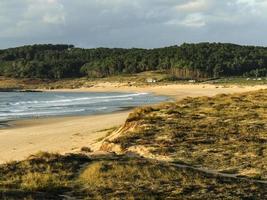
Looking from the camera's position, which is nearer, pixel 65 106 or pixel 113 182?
pixel 113 182

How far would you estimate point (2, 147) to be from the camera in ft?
79.0

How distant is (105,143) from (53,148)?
388 centimetres

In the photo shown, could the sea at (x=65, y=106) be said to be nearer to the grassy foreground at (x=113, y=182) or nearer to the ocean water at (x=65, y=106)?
the ocean water at (x=65, y=106)

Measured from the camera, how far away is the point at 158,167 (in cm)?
1402

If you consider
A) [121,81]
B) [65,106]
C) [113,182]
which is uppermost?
[121,81]

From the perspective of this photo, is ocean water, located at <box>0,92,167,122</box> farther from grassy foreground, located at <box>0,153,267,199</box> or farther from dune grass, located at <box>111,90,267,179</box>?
grassy foreground, located at <box>0,153,267,199</box>

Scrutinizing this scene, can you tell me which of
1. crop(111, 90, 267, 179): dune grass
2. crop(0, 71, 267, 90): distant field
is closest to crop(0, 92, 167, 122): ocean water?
crop(111, 90, 267, 179): dune grass

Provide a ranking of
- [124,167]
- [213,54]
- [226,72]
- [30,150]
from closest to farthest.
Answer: [124,167]
[30,150]
[226,72]
[213,54]

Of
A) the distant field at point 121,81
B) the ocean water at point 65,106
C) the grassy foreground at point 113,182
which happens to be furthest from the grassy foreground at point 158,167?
the distant field at point 121,81

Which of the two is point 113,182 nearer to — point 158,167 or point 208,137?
point 158,167

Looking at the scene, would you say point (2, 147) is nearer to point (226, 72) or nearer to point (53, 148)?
point (53, 148)

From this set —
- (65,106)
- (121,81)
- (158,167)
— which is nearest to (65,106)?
(65,106)

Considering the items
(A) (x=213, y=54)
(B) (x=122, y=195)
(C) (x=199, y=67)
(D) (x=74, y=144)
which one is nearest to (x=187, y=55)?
(A) (x=213, y=54)

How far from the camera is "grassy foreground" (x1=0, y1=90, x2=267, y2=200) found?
11797 mm
